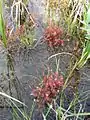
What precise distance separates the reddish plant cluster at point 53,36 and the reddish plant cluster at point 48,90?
0.44 metres

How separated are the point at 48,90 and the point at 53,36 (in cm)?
57

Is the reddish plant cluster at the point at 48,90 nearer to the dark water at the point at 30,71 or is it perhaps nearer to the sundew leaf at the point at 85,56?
the dark water at the point at 30,71

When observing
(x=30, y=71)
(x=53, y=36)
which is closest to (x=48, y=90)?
(x=30, y=71)

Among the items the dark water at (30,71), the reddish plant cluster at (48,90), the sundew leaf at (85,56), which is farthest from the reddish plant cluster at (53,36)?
the reddish plant cluster at (48,90)

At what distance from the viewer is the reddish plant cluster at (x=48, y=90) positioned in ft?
6.32

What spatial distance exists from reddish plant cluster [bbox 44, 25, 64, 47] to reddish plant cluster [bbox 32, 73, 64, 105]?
0.44 metres

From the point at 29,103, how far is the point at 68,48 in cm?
56

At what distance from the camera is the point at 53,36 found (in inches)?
94.3

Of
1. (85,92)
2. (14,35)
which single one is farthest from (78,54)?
(14,35)

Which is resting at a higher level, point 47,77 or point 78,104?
point 47,77

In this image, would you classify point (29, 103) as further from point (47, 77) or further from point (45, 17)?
point (45, 17)

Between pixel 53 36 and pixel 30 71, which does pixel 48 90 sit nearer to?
pixel 30 71

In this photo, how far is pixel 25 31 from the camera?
247 cm

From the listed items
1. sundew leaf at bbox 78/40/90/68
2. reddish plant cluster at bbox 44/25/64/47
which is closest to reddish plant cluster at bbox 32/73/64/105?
sundew leaf at bbox 78/40/90/68
